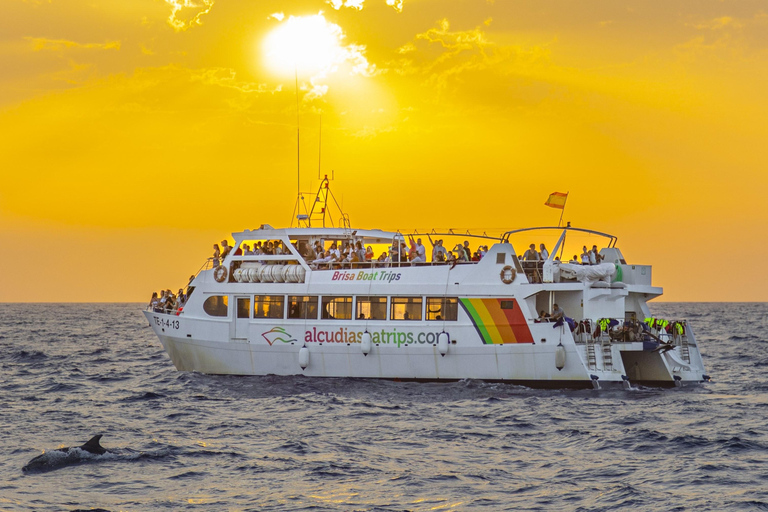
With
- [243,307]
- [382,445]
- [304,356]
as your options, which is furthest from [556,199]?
[382,445]

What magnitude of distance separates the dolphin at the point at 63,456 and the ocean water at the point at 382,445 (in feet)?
0.88

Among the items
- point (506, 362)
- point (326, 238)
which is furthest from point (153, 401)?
point (506, 362)

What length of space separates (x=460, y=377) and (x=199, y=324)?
10.1m

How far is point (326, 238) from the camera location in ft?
117

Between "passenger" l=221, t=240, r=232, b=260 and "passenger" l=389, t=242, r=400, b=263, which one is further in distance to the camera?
"passenger" l=221, t=240, r=232, b=260

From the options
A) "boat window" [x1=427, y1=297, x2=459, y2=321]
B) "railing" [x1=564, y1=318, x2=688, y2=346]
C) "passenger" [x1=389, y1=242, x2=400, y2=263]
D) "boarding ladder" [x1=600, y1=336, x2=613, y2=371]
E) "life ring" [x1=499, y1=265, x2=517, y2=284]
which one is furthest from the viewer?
"passenger" [x1=389, y1=242, x2=400, y2=263]

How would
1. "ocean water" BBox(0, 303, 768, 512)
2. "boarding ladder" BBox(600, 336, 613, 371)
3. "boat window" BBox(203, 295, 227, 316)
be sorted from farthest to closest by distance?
1. "boat window" BBox(203, 295, 227, 316)
2. "boarding ladder" BBox(600, 336, 613, 371)
3. "ocean water" BBox(0, 303, 768, 512)

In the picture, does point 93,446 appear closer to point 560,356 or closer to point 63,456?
point 63,456

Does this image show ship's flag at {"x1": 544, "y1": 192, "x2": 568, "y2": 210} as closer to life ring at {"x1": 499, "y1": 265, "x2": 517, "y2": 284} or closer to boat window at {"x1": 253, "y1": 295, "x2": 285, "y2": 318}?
life ring at {"x1": 499, "y1": 265, "x2": 517, "y2": 284}

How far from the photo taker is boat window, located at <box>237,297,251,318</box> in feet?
111

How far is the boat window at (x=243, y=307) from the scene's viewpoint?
3378 centimetres

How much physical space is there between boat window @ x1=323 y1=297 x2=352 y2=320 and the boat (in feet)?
0.16

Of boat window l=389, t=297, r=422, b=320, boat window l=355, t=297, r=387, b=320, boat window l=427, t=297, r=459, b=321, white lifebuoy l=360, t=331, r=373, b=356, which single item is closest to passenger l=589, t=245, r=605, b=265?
boat window l=427, t=297, r=459, b=321

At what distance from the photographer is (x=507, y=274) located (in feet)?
100
